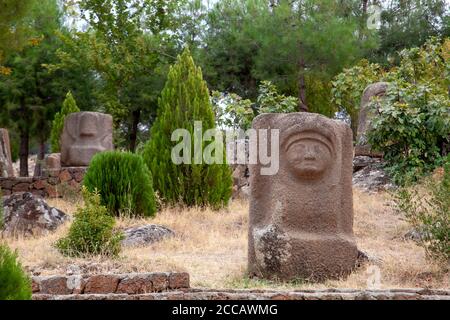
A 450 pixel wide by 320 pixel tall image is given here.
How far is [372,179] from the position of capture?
12539mm

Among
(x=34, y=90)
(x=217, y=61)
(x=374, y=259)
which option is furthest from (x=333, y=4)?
(x=374, y=259)

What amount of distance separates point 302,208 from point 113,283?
190 cm

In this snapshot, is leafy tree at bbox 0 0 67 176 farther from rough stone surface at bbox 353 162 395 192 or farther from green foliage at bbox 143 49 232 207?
rough stone surface at bbox 353 162 395 192

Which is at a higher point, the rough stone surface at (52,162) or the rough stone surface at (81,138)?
the rough stone surface at (81,138)

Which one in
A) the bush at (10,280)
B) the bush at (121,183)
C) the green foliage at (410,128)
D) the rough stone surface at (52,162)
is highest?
the green foliage at (410,128)

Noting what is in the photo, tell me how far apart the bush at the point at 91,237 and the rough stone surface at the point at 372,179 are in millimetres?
6098

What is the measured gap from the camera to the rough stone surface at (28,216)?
28.2ft

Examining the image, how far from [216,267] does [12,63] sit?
1716 centimetres

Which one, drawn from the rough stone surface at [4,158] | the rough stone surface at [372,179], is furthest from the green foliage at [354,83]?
the rough stone surface at [4,158]

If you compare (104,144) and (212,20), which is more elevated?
(212,20)

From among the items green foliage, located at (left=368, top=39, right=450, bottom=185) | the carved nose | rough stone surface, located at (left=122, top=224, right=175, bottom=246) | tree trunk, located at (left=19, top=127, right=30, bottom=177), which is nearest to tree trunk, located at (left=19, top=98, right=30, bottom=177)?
tree trunk, located at (left=19, top=127, right=30, bottom=177)

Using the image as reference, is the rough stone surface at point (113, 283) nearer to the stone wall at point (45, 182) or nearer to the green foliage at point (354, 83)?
the stone wall at point (45, 182)

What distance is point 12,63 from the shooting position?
72.0 ft
